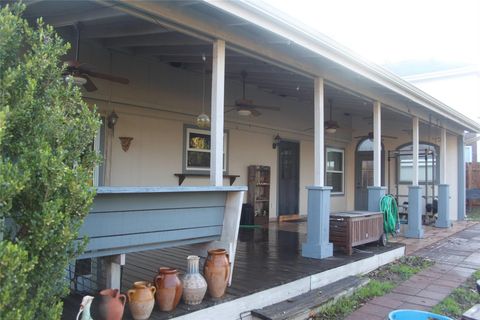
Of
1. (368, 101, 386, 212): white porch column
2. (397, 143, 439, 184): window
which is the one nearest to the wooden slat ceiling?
(368, 101, 386, 212): white porch column

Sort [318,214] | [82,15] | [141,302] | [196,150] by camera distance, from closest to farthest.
Answer: 1. [141,302]
2. [82,15]
3. [318,214]
4. [196,150]

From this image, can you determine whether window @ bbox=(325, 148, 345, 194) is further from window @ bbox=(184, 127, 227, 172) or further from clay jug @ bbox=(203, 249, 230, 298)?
clay jug @ bbox=(203, 249, 230, 298)

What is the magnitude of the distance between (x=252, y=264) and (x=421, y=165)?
9016 millimetres

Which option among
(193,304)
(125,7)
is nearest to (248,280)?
(193,304)

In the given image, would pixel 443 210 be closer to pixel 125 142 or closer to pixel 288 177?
pixel 288 177

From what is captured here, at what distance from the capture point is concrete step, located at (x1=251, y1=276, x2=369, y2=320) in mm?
3357

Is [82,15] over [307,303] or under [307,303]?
over

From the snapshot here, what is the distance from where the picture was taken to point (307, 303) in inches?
145

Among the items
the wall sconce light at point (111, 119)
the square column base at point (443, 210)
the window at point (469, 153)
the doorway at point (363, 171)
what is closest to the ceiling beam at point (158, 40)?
the wall sconce light at point (111, 119)

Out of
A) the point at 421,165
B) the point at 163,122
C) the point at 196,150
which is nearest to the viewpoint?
the point at 163,122

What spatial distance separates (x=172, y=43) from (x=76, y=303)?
2878mm

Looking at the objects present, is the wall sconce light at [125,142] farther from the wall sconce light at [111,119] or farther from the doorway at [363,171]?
the doorway at [363,171]

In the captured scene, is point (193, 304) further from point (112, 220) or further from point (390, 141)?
point (390, 141)

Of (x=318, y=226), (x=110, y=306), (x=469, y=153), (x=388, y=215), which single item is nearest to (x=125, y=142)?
(x=318, y=226)
